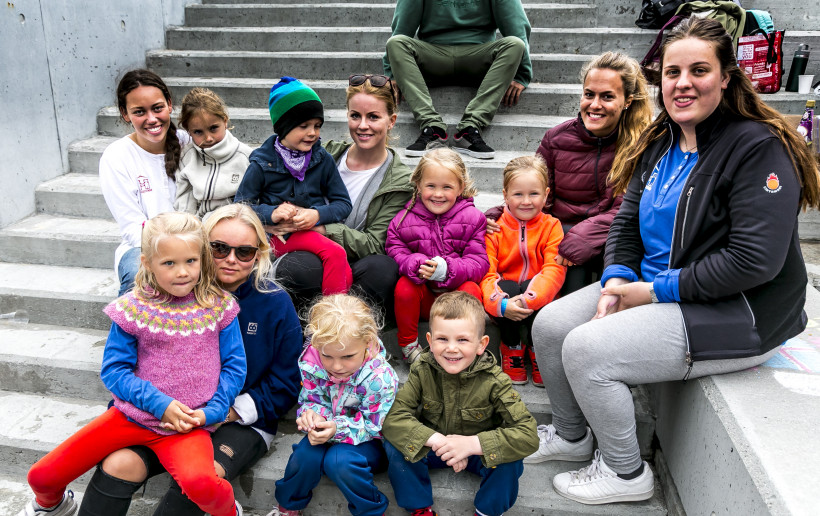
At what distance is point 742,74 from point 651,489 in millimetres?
1390

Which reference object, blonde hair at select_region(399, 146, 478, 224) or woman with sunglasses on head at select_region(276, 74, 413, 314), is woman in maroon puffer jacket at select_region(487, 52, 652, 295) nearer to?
blonde hair at select_region(399, 146, 478, 224)

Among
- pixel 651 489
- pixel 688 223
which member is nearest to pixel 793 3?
pixel 688 223

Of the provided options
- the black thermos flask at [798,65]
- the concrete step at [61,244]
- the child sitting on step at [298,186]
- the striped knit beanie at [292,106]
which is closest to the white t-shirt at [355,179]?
the child sitting on step at [298,186]

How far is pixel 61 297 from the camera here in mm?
3055

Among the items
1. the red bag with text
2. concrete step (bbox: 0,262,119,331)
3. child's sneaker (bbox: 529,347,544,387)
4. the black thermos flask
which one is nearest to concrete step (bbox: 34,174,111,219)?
concrete step (bbox: 0,262,119,331)

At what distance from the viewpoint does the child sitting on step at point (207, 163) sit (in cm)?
266

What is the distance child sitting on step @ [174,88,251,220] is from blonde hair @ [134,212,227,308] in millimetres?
678

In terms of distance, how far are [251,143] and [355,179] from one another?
62.1 inches

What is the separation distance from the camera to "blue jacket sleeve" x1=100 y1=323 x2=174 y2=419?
195 cm

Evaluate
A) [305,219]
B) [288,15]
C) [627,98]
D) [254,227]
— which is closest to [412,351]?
[305,219]

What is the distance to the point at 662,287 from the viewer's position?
1867 mm

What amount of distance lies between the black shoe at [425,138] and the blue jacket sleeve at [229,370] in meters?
1.82

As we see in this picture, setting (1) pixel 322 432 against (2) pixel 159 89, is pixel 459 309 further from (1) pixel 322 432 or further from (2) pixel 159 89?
(2) pixel 159 89

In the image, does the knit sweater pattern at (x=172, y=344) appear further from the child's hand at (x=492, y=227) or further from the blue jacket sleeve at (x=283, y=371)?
the child's hand at (x=492, y=227)
